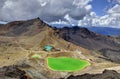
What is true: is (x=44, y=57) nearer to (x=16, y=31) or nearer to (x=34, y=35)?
(x=34, y=35)

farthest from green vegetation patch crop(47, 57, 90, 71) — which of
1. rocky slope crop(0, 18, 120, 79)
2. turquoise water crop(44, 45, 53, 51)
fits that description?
turquoise water crop(44, 45, 53, 51)

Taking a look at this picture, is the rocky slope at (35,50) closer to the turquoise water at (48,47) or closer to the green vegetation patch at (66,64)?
the turquoise water at (48,47)

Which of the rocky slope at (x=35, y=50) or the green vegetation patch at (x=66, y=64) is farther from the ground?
the rocky slope at (x=35, y=50)

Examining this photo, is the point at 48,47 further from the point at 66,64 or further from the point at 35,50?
the point at 66,64

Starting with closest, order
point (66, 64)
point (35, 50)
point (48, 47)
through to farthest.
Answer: point (66, 64) < point (35, 50) < point (48, 47)

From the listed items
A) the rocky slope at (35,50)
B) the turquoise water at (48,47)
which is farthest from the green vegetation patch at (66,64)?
the turquoise water at (48,47)

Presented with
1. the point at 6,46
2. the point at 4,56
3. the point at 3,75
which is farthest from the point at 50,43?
the point at 3,75

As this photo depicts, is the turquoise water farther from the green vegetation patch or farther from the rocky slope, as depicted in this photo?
the green vegetation patch

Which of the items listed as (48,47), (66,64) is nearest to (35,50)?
(48,47)
